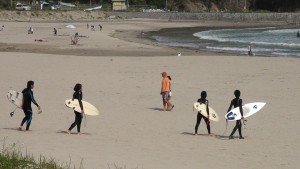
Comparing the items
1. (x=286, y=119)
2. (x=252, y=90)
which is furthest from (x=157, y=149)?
(x=252, y=90)

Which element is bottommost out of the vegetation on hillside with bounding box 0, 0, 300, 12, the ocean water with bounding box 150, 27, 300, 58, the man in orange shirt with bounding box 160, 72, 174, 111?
the ocean water with bounding box 150, 27, 300, 58

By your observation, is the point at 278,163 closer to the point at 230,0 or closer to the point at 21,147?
the point at 21,147

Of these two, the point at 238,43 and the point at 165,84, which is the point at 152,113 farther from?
the point at 238,43

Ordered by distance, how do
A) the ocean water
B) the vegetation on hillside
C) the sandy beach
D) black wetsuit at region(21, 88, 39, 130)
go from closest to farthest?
the sandy beach, black wetsuit at region(21, 88, 39, 130), the ocean water, the vegetation on hillside

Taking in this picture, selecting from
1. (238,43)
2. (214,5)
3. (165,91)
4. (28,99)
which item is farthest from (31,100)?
(214,5)

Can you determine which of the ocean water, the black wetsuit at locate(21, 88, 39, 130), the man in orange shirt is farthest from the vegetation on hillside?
the black wetsuit at locate(21, 88, 39, 130)

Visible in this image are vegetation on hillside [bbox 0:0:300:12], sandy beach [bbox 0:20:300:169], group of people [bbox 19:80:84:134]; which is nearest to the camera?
sandy beach [bbox 0:20:300:169]

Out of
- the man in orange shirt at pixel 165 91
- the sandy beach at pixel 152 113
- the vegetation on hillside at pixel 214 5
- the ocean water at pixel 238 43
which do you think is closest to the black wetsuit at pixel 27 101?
the sandy beach at pixel 152 113

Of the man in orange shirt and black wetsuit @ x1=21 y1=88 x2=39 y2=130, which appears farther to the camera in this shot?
the man in orange shirt

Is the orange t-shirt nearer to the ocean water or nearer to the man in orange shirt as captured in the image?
the man in orange shirt

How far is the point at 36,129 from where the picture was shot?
43.2 feet

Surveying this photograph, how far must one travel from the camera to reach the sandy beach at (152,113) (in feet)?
34.8

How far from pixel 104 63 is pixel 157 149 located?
16953mm

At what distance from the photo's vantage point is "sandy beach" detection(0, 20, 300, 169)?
10602mm
